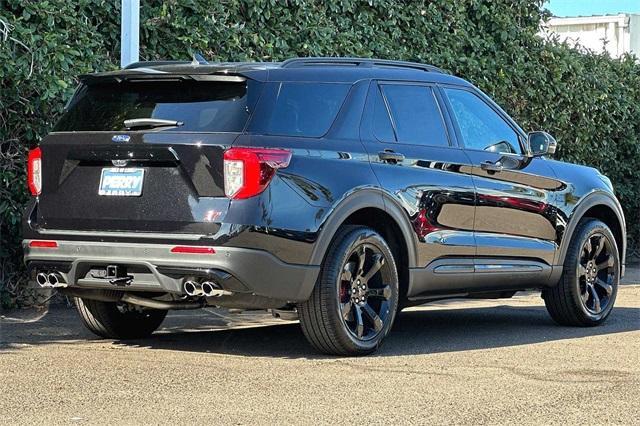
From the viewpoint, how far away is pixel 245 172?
7.55 m

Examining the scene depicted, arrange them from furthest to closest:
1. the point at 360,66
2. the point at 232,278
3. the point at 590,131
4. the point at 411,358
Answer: the point at 590,131
the point at 360,66
the point at 411,358
the point at 232,278

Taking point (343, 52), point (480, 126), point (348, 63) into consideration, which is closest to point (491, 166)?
point (480, 126)

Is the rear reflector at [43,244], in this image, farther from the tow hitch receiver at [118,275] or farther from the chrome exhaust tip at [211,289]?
the chrome exhaust tip at [211,289]

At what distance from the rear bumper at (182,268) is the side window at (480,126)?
2.11m

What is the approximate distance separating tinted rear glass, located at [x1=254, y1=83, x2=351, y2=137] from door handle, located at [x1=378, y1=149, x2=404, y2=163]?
40cm

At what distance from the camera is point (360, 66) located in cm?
885

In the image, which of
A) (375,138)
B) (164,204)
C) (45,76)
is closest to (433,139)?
(375,138)

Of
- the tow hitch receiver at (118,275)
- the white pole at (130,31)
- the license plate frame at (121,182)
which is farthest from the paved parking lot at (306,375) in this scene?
the white pole at (130,31)

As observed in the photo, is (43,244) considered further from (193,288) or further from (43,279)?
(193,288)

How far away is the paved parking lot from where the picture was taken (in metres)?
6.38

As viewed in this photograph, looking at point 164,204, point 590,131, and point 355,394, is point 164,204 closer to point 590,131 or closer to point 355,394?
point 355,394

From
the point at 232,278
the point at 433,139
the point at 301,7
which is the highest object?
the point at 301,7

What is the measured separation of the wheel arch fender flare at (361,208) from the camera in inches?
309

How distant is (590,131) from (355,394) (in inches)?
398
